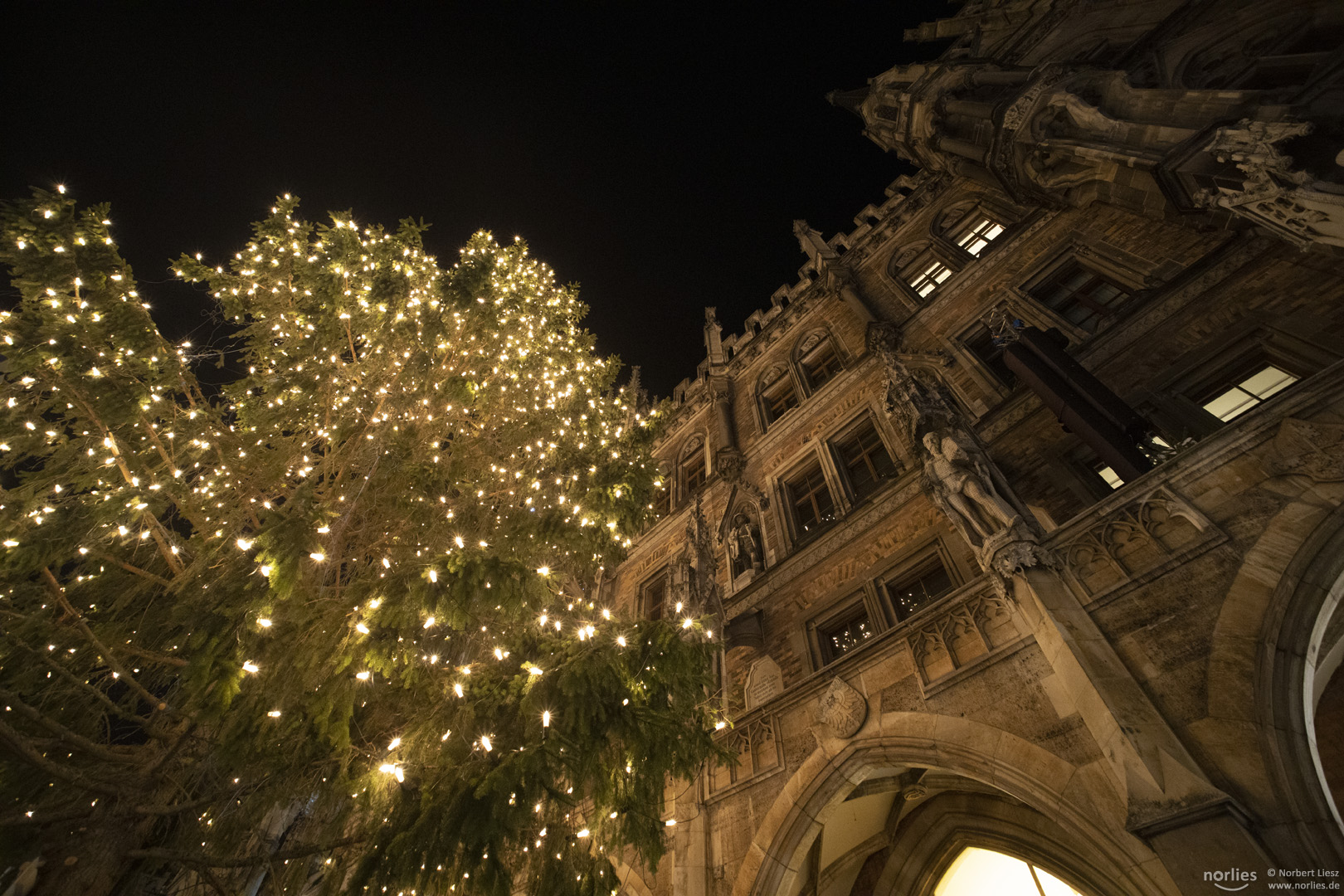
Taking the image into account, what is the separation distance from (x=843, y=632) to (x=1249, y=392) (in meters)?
6.89

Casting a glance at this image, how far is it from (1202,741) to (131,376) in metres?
11.8

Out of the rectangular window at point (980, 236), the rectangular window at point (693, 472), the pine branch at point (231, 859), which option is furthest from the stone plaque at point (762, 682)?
the rectangular window at point (980, 236)

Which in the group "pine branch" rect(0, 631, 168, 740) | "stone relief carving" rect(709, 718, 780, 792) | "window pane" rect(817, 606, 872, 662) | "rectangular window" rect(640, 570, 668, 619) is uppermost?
"rectangular window" rect(640, 570, 668, 619)

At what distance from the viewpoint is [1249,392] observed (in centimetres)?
791

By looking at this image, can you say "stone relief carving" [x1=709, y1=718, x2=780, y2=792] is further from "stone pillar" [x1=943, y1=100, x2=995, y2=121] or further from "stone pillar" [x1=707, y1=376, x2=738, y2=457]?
"stone pillar" [x1=943, y1=100, x2=995, y2=121]

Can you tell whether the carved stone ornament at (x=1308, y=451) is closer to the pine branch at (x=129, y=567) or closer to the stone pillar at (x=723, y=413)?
the stone pillar at (x=723, y=413)

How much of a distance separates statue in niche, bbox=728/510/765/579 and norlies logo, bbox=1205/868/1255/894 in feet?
28.2

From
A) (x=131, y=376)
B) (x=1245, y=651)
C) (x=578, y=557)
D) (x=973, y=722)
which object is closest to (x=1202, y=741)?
(x=1245, y=651)

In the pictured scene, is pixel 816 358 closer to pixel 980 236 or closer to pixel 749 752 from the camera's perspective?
pixel 980 236

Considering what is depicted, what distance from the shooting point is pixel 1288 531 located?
5270 mm

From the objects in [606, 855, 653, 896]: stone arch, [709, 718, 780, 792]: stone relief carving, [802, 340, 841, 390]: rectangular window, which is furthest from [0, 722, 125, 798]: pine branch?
[802, 340, 841, 390]: rectangular window

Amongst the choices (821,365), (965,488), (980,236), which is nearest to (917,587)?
(965,488)

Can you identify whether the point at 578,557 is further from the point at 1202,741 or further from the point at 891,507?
the point at 1202,741

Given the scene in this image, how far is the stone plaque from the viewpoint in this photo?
396 inches
